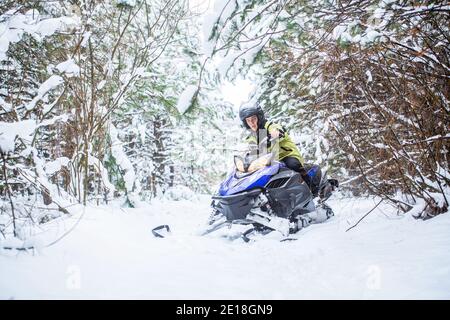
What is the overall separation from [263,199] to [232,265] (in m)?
1.49

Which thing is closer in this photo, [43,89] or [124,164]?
[43,89]

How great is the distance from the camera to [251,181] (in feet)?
12.5

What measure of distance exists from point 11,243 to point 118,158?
330cm

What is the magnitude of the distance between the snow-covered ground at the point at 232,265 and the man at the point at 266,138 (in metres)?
1.36

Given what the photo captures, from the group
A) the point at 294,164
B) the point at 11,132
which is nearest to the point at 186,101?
the point at 11,132

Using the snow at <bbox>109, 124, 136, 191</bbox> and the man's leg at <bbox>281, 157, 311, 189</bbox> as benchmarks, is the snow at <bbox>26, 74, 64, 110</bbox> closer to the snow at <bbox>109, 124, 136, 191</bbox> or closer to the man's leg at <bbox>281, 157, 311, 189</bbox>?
the snow at <bbox>109, 124, 136, 191</bbox>

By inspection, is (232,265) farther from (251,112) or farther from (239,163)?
(251,112)

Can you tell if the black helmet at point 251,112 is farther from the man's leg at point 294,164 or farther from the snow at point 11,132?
the snow at point 11,132

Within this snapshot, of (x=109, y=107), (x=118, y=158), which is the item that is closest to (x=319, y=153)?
(x=118, y=158)

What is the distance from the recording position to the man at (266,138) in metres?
4.39

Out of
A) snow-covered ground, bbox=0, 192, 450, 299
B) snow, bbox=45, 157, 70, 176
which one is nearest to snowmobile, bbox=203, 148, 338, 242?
snow-covered ground, bbox=0, 192, 450, 299

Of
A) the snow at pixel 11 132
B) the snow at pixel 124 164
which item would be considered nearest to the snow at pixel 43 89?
the snow at pixel 11 132

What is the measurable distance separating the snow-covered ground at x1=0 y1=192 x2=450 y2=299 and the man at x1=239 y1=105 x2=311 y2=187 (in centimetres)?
136
